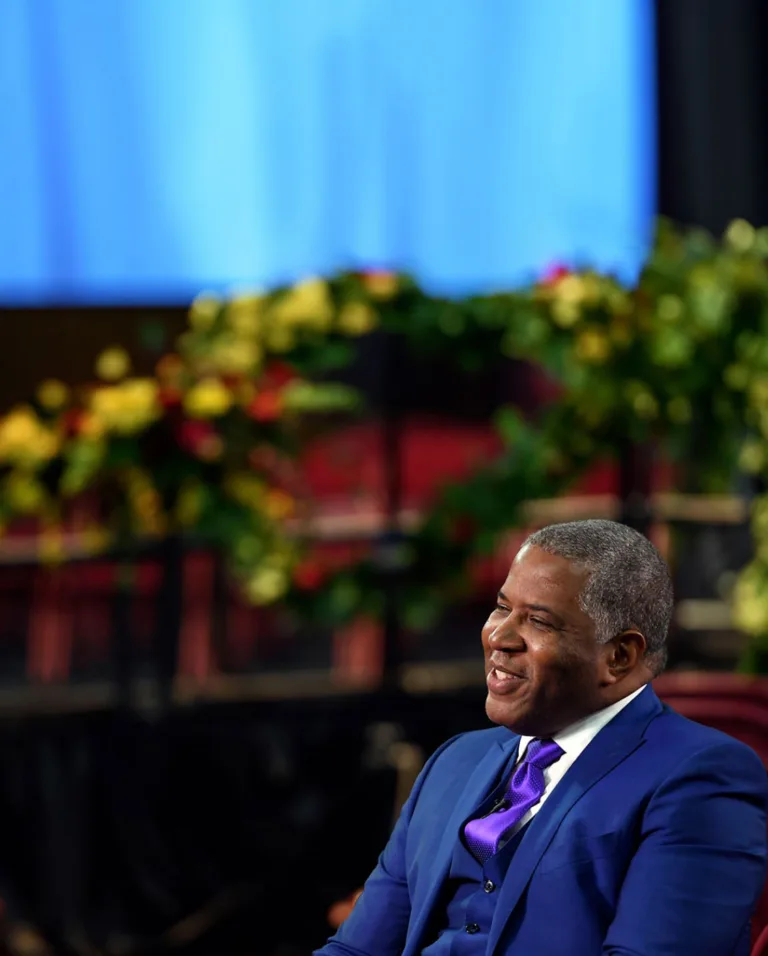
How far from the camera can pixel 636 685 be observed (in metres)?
1.15

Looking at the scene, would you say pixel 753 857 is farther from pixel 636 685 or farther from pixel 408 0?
pixel 408 0

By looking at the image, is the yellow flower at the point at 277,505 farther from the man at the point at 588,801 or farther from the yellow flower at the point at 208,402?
the man at the point at 588,801

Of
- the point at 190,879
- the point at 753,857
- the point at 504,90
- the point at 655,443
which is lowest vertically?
the point at 190,879

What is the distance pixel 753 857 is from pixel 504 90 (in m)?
4.26

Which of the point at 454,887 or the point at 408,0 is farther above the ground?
the point at 408,0

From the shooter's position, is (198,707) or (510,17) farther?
(510,17)

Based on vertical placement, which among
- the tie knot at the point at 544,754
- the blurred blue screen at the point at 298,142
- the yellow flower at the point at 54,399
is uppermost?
the blurred blue screen at the point at 298,142

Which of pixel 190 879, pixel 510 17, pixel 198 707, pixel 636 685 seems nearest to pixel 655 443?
pixel 198 707

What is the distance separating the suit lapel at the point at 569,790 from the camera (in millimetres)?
1090

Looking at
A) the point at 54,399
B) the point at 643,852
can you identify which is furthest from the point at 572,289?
the point at 643,852

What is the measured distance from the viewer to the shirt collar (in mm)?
1138

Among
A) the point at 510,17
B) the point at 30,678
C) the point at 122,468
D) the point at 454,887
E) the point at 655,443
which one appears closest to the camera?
the point at 454,887

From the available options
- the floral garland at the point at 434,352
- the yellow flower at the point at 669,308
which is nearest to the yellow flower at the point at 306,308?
the floral garland at the point at 434,352

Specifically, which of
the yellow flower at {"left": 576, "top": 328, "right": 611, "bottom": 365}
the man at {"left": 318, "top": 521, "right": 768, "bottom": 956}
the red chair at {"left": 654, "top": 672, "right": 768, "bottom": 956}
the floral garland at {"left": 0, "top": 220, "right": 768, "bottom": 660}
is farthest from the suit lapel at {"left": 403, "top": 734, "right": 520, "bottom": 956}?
the yellow flower at {"left": 576, "top": 328, "right": 611, "bottom": 365}
